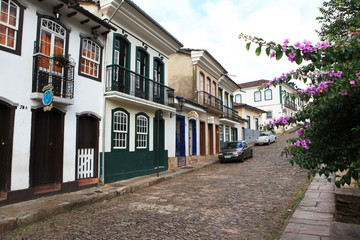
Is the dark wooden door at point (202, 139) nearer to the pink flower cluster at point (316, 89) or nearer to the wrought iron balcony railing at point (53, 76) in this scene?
the wrought iron balcony railing at point (53, 76)

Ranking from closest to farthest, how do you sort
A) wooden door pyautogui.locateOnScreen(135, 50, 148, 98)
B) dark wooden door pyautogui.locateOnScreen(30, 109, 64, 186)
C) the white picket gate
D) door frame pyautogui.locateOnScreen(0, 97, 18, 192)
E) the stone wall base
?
the stone wall base
door frame pyautogui.locateOnScreen(0, 97, 18, 192)
dark wooden door pyautogui.locateOnScreen(30, 109, 64, 186)
the white picket gate
wooden door pyautogui.locateOnScreen(135, 50, 148, 98)

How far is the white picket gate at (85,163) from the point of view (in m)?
8.45

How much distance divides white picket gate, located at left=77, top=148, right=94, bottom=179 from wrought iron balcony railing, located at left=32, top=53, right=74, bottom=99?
2.07 m

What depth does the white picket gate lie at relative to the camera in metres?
8.45

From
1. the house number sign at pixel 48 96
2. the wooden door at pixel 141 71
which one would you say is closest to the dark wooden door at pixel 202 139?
the wooden door at pixel 141 71

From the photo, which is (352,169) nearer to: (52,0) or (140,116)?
(52,0)

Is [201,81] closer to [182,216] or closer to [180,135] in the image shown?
[180,135]

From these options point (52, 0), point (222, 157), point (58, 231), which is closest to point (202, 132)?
point (222, 157)

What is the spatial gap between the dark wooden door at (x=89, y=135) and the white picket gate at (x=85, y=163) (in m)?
0.08

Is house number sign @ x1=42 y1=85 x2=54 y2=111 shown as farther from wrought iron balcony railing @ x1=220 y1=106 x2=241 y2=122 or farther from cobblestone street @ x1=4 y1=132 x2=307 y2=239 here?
wrought iron balcony railing @ x1=220 y1=106 x2=241 y2=122

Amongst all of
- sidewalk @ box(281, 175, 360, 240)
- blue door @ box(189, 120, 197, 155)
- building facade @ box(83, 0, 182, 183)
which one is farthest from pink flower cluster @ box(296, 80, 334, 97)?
blue door @ box(189, 120, 197, 155)

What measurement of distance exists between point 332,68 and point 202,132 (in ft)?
50.6

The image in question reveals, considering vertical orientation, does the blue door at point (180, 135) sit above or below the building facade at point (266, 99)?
below

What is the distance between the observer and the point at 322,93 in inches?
116
